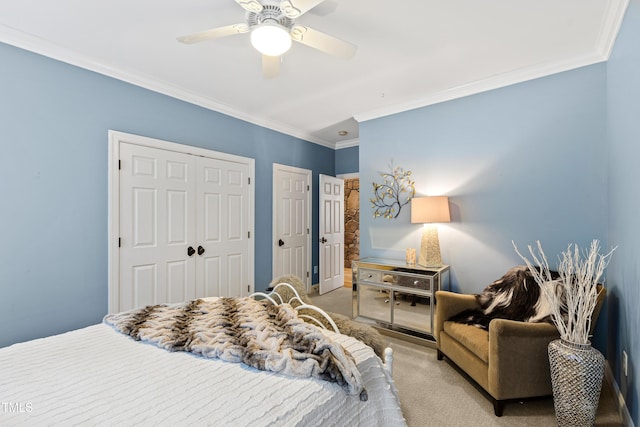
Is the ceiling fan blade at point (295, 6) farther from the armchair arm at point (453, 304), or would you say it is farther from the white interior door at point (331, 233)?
the white interior door at point (331, 233)

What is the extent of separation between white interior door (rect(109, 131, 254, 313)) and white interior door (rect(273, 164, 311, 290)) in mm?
466

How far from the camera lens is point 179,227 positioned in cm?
310

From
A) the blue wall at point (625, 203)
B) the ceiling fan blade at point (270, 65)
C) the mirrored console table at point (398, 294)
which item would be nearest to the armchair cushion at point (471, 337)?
the mirrored console table at point (398, 294)

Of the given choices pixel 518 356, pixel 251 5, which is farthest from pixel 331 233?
pixel 251 5

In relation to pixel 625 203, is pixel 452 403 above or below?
below

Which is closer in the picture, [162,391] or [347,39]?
[162,391]

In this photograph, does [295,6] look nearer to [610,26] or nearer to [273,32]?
[273,32]

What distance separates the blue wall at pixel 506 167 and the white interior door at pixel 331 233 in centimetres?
145

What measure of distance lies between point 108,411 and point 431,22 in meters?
2.64

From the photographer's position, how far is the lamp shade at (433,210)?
292 cm

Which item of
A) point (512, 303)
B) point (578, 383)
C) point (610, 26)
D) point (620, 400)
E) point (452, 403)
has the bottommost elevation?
point (452, 403)

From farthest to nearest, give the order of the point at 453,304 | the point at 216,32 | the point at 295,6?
the point at 453,304 → the point at 216,32 → the point at 295,6

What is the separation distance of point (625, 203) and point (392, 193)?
2.04 metres

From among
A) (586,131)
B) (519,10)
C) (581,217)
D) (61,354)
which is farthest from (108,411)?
(586,131)
